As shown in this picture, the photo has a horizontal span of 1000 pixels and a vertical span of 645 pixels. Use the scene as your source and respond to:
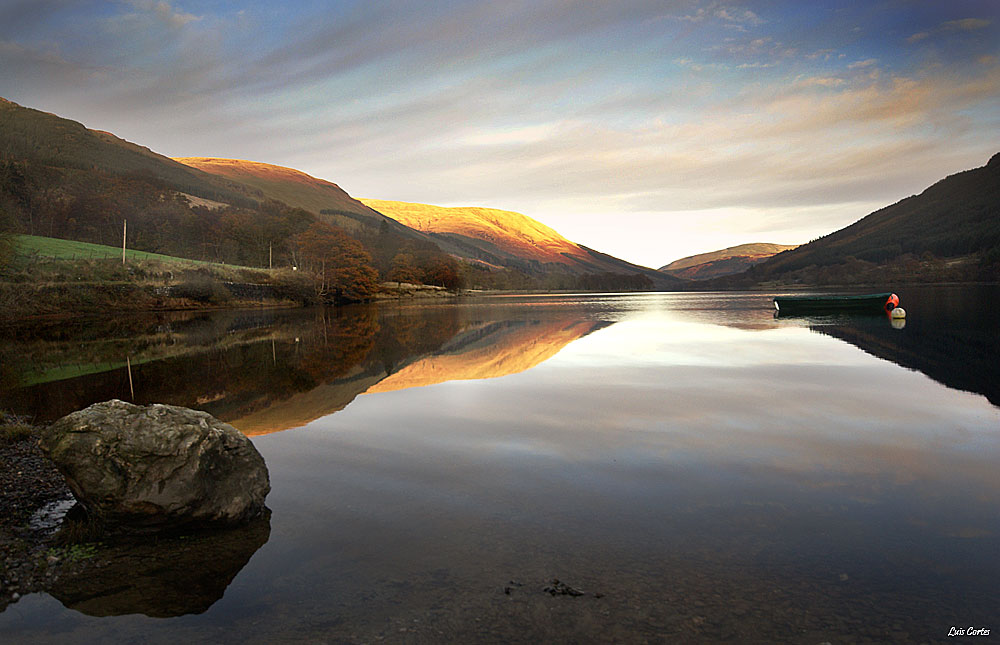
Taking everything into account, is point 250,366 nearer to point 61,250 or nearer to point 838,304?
point 838,304

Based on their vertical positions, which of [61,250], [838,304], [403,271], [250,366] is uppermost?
[403,271]

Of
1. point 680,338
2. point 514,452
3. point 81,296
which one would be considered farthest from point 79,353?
point 81,296

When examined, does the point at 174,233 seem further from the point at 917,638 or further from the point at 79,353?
the point at 917,638

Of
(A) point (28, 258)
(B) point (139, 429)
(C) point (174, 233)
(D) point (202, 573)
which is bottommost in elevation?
(D) point (202, 573)

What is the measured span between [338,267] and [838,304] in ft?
244

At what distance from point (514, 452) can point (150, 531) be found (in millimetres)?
5154

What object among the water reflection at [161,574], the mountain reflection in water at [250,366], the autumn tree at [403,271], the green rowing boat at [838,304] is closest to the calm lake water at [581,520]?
the water reflection at [161,574]

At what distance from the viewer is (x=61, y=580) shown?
5180 millimetres

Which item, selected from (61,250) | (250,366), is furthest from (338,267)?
(250,366)

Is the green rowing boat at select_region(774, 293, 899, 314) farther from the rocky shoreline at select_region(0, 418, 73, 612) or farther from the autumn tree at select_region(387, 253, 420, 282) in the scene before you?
the autumn tree at select_region(387, 253, 420, 282)

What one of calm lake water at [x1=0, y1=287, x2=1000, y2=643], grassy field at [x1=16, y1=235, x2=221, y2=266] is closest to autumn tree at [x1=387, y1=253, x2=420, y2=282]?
grassy field at [x1=16, y1=235, x2=221, y2=266]

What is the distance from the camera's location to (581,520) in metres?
6.19

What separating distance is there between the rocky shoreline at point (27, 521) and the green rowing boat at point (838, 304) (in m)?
54.0

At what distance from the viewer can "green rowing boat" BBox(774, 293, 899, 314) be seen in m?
47.4
